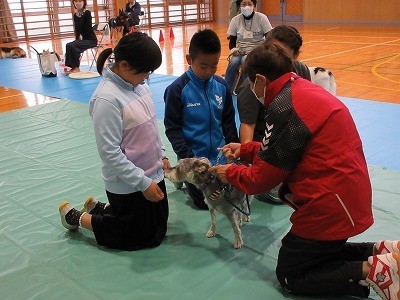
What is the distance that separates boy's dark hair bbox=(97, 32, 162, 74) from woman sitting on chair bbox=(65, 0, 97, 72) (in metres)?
7.14

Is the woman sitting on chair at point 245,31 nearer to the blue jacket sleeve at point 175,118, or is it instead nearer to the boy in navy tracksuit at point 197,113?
the boy in navy tracksuit at point 197,113

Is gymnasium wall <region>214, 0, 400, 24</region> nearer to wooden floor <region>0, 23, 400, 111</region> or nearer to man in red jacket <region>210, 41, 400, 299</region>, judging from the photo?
wooden floor <region>0, 23, 400, 111</region>

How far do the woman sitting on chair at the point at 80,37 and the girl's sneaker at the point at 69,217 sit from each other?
6.80 meters

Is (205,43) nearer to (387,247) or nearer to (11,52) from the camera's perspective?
(387,247)

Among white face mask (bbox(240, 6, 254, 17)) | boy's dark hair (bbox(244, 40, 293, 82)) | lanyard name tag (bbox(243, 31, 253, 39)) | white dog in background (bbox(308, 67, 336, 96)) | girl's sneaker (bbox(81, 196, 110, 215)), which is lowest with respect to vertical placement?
girl's sneaker (bbox(81, 196, 110, 215))

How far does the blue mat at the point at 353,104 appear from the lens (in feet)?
13.6

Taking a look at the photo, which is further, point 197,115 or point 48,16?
point 48,16

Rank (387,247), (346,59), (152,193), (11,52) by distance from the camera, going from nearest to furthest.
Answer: (387,247), (152,193), (346,59), (11,52)

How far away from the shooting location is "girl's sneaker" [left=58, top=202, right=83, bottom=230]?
286cm

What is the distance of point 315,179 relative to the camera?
2006mm

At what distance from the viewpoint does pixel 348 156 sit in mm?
1982

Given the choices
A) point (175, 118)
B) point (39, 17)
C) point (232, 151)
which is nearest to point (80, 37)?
point (175, 118)

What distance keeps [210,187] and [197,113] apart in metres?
0.78

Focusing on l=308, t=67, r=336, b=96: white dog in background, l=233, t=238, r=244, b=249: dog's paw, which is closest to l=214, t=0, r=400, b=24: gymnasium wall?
l=308, t=67, r=336, b=96: white dog in background
